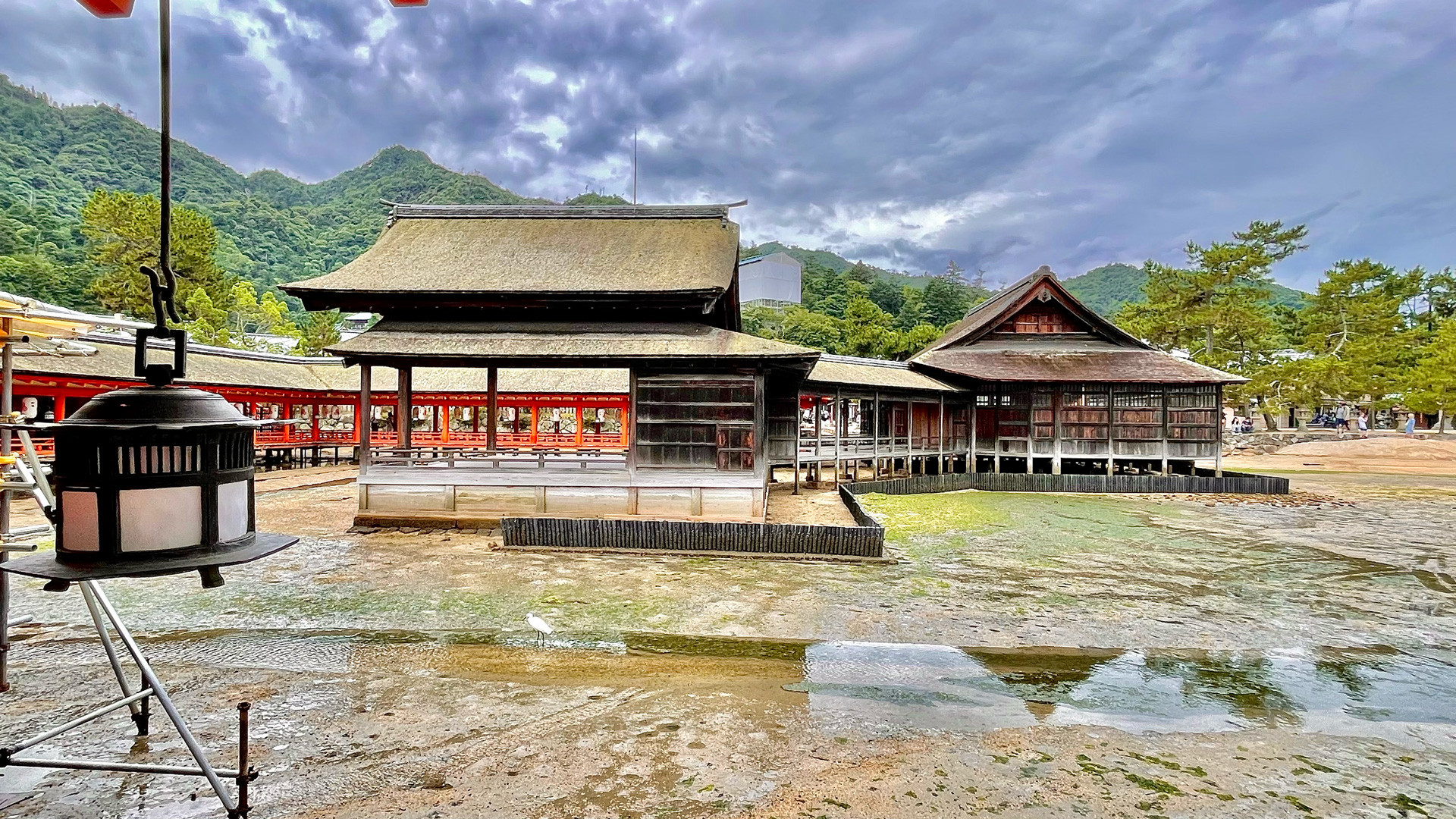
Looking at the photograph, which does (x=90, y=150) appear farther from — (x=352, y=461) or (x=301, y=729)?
(x=301, y=729)

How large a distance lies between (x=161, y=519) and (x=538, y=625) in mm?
6257

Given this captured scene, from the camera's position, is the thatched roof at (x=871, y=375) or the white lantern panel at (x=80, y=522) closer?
the white lantern panel at (x=80, y=522)

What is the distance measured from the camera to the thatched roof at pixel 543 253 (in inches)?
611

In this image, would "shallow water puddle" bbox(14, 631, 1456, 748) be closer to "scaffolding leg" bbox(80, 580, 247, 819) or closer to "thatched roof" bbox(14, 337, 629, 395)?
"scaffolding leg" bbox(80, 580, 247, 819)

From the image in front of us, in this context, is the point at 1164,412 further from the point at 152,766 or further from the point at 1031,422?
the point at 152,766

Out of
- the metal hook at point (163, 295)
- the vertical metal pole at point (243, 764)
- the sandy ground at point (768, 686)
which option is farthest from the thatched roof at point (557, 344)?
the metal hook at point (163, 295)

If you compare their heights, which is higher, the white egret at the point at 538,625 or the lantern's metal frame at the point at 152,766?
the lantern's metal frame at the point at 152,766

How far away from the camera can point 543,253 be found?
1773 centimetres

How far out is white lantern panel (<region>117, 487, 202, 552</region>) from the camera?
2.46 metres

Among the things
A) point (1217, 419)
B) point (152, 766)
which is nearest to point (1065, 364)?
point (1217, 419)

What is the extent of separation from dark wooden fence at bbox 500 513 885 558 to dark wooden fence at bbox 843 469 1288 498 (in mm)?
8785

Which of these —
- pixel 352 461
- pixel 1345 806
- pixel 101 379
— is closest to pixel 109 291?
pixel 352 461

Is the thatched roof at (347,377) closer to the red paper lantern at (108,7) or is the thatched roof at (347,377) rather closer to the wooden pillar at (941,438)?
the wooden pillar at (941,438)

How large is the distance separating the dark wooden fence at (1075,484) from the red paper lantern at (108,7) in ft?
62.5
